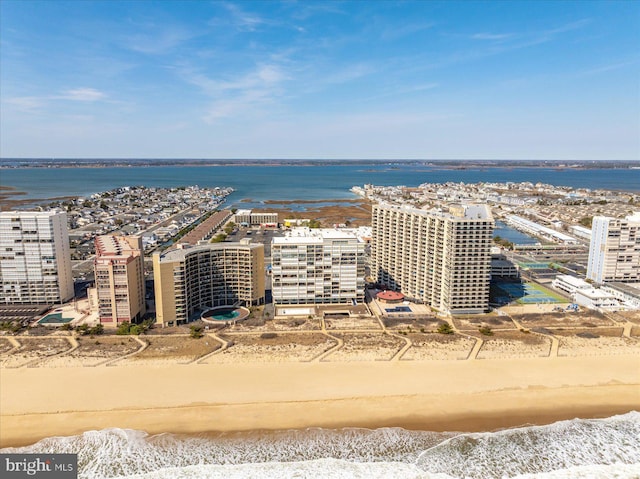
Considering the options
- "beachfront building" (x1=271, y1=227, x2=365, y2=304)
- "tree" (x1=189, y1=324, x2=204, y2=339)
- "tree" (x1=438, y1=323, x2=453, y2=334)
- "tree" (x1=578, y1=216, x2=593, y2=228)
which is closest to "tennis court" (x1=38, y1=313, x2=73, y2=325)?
"tree" (x1=189, y1=324, x2=204, y2=339)

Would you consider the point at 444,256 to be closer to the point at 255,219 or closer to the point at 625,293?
the point at 625,293

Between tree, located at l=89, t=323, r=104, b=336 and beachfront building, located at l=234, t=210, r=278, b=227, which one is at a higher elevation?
beachfront building, located at l=234, t=210, r=278, b=227

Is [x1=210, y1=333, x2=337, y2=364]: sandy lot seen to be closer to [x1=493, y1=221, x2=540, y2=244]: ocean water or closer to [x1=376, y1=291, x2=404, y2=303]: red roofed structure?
[x1=376, y1=291, x2=404, y2=303]: red roofed structure

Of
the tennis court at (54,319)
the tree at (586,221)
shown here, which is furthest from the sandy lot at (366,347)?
the tree at (586,221)

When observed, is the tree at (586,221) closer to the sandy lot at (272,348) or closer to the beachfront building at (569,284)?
the beachfront building at (569,284)

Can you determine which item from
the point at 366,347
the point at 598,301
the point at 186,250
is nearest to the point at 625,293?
the point at 598,301

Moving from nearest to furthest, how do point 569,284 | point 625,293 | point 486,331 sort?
point 486,331
point 625,293
point 569,284
